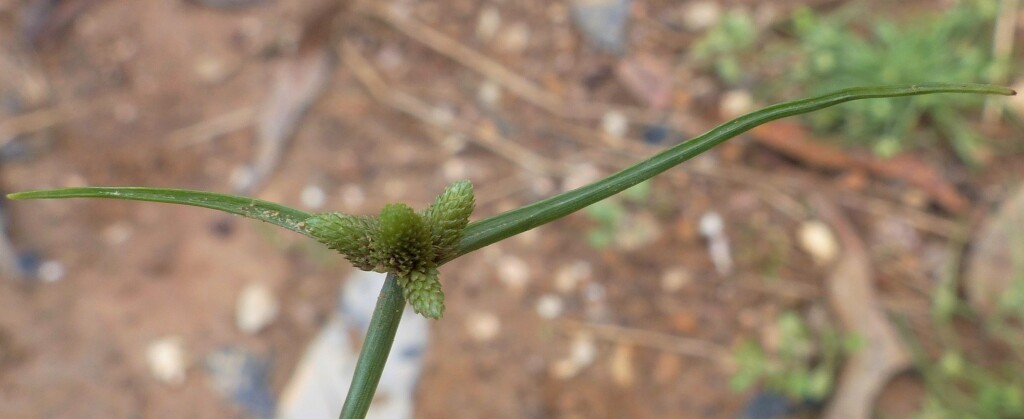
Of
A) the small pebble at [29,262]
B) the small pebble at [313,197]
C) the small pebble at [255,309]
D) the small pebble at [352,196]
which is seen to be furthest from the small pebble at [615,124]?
the small pebble at [29,262]

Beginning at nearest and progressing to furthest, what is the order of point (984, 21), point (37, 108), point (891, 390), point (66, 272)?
point (891, 390) < point (984, 21) < point (66, 272) < point (37, 108)

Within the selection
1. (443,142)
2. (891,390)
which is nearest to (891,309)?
(891,390)

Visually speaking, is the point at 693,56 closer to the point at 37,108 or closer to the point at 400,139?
the point at 400,139

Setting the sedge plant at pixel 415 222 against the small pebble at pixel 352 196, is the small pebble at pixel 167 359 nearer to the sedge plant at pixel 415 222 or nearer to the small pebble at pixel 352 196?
the small pebble at pixel 352 196

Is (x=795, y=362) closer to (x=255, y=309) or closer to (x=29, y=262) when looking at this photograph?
(x=255, y=309)

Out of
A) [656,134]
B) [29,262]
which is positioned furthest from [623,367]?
[29,262]
